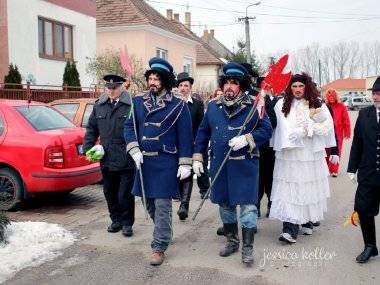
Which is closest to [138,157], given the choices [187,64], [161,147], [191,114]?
[161,147]

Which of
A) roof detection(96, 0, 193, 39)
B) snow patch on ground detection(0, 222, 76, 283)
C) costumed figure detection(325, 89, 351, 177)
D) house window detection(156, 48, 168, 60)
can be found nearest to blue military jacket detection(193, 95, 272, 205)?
snow patch on ground detection(0, 222, 76, 283)

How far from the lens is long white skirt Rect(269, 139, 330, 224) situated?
236 inches

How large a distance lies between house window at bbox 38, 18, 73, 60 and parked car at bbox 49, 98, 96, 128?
9.68 m

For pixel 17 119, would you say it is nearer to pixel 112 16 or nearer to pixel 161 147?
pixel 161 147

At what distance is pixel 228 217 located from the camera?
18.2 feet

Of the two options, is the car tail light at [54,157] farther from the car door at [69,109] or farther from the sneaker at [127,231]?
the car door at [69,109]

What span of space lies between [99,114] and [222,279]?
264 cm

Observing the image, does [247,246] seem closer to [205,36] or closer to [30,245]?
[30,245]

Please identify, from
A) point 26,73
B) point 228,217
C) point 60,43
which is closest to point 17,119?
point 228,217

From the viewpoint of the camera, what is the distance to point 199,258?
5.46m

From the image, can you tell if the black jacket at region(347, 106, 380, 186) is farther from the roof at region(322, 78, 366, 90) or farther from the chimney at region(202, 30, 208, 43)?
the roof at region(322, 78, 366, 90)

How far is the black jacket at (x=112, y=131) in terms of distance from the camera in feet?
20.6

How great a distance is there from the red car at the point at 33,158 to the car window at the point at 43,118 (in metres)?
0.02

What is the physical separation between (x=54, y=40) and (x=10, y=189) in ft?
44.7
